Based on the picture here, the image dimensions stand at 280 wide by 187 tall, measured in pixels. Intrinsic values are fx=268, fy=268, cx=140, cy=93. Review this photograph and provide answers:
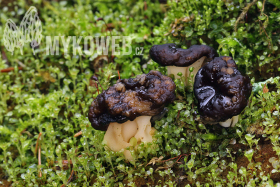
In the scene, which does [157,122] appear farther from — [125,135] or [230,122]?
[230,122]

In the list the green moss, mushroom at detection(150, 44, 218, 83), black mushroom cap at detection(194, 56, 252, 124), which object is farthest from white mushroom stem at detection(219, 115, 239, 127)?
mushroom at detection(150, 44, 218, 83)

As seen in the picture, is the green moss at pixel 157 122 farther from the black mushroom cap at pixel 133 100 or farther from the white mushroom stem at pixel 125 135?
the black mushroom cap at pixel 133 100

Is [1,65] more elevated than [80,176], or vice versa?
[1,65]

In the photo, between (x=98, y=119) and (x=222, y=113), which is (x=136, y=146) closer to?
(x=98, y=119)

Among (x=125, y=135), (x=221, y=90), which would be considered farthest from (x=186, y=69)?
(x=125, y=135)

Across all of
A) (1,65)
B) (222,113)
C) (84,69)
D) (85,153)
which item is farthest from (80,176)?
(1,65)

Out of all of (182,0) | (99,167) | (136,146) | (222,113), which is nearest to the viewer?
(222,113)

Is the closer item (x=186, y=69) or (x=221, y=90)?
(x=221, y=90)

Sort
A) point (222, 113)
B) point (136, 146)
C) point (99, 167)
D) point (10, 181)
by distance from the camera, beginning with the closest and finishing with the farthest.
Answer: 1. point (222, 113)
2. point (99, 167)
3. point (136, 146)
4. point (10, 181)
